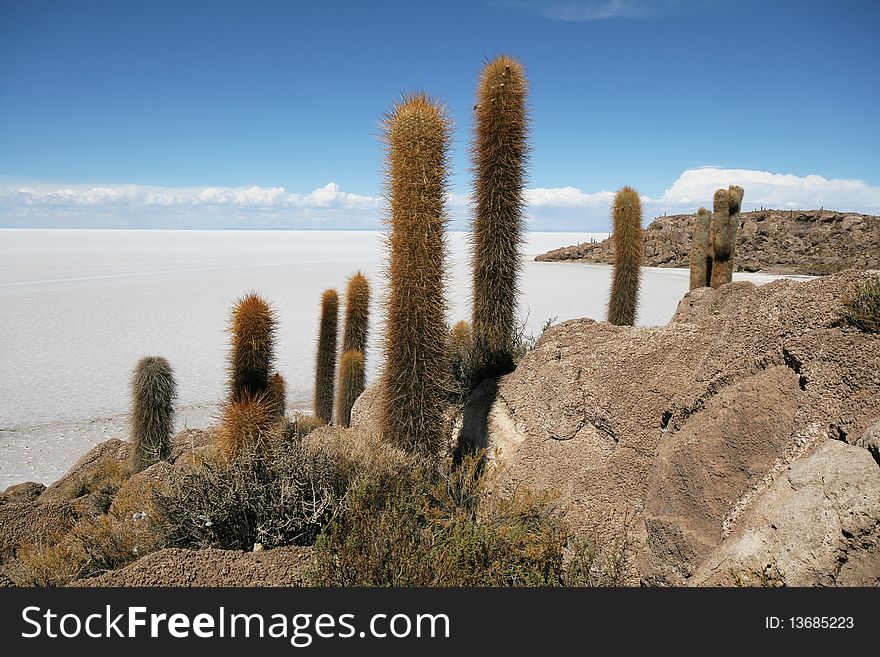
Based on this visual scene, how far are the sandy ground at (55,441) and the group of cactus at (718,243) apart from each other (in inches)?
355

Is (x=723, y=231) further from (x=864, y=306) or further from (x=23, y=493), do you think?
(x=23, y=493)

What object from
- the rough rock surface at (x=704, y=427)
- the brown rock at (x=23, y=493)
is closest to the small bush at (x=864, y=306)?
the rough rock surface at (x=704, y=427)

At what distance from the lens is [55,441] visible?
11789 millimetres

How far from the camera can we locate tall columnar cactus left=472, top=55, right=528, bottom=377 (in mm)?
7195

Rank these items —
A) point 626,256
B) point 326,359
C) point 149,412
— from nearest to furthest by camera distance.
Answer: point 149,412
point 626,256
point 326,359

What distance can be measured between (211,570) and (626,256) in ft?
29.0

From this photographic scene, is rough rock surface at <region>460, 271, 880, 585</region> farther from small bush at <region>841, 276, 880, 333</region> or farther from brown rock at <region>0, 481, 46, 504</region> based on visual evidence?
brown rock at <region>0, 481, 46, 504</region>

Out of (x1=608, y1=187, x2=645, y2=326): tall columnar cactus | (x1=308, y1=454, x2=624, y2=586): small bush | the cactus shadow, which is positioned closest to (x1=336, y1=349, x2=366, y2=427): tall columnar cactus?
A: the cactus shadow

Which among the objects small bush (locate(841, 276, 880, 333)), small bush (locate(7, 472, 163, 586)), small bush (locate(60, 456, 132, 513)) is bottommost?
small bush (locate(60, 456, 132, 513))

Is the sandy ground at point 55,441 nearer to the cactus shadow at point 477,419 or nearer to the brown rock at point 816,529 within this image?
the cactus shadow at point 477,419

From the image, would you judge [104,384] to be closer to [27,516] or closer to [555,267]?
[27,516]

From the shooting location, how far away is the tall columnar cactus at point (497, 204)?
720cm

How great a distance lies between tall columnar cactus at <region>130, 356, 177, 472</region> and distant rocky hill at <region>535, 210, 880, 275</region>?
1278 inches

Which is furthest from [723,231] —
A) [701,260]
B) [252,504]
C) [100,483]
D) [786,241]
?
[786,241]
